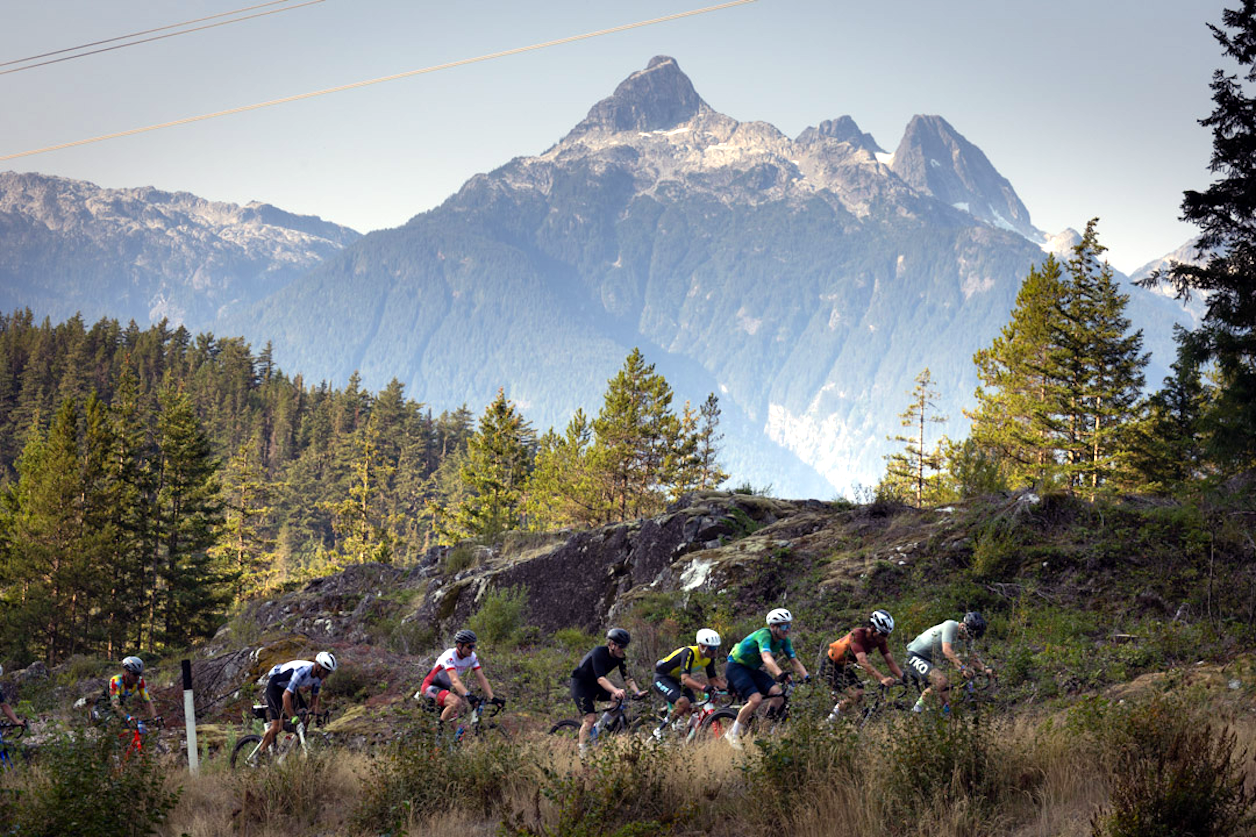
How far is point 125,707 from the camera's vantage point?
1323cm

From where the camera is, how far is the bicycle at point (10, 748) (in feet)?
35.2

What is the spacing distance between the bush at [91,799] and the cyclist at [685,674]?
5.32 m

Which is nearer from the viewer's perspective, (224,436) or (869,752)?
(869,752)

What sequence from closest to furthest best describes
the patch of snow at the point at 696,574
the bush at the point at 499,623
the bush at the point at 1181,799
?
the bush at the point at 1181,799 → the patch of snow at the point at 696,574 → the bush at the point at 499,623

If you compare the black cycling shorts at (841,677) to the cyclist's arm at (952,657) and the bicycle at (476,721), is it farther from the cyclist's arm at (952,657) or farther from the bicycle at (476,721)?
the bicycle at (476,721)

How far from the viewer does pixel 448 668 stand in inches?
446

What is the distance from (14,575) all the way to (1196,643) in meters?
47.2

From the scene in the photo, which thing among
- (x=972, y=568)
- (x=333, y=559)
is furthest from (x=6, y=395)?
(x=972, y=568)

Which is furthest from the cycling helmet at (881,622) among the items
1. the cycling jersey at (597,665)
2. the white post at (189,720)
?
the white post at (189,720)

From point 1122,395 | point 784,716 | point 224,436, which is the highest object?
point 224,436

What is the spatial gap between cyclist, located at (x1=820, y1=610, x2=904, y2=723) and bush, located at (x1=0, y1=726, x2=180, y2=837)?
276 inches

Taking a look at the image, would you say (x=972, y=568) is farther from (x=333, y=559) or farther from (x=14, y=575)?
(x=333, y=559)

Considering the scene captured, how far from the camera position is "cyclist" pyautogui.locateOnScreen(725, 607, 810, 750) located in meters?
10.4

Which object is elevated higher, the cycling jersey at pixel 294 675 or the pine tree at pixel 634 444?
the pine tree at pixel 634 444
